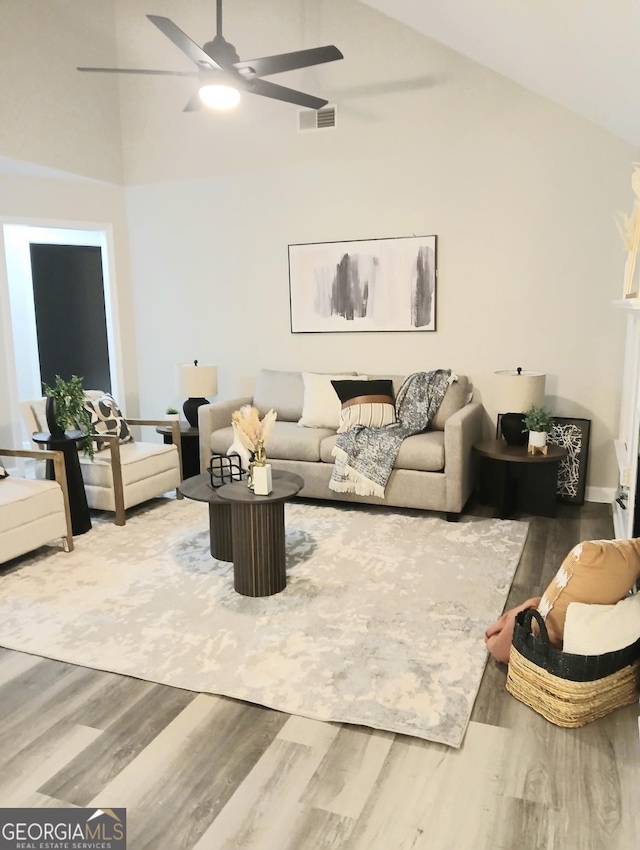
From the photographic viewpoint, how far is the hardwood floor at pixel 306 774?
189 cm

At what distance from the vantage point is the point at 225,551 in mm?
3879

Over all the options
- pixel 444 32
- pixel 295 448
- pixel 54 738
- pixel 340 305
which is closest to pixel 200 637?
pixel 54 738

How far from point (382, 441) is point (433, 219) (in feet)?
6.02

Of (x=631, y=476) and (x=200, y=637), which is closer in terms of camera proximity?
(x=200, y=637)

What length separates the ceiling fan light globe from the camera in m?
3.62

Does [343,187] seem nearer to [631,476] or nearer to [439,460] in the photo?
[439,460]

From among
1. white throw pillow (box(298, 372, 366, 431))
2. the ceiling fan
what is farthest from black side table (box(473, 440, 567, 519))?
the ceiling fan

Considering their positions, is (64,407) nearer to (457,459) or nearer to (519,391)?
(457,459)

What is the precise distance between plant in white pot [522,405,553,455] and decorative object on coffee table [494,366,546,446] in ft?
0.36

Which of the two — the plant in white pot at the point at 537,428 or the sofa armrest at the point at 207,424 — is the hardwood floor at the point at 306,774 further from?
the sofa armrest at the point at 207,424

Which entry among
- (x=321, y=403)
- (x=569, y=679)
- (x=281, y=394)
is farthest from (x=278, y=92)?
(x=569, y=679)

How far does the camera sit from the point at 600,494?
4.96 meters

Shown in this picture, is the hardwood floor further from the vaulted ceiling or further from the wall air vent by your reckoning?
the wall air vent

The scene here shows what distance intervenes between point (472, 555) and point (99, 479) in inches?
101
